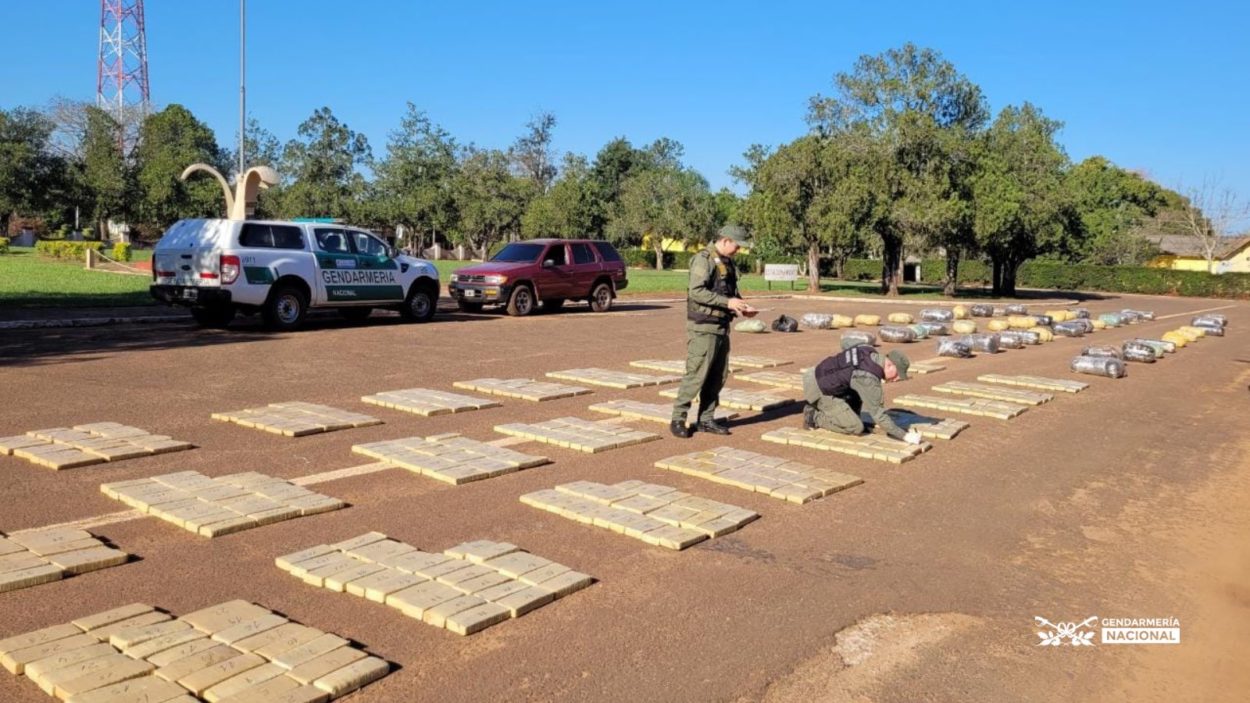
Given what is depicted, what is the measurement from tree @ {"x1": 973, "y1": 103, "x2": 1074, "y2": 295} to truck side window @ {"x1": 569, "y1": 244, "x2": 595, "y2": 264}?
23101 mm

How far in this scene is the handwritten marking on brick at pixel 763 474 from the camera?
649 cm

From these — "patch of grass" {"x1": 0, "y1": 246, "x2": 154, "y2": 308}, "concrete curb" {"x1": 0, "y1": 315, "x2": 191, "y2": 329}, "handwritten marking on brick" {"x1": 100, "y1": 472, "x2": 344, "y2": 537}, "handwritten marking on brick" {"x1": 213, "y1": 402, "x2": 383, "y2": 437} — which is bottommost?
"handwritten marking on brick" {"x1": 100, "y1": 472, "x2": 344, "y2": 537}

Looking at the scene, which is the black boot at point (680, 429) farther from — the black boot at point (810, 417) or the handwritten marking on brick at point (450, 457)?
the handwritten marking on brick at point (450, 457)

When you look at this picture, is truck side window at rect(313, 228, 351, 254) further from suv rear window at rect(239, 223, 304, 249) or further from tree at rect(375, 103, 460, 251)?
tree at rect(375, 103, 460, 251)

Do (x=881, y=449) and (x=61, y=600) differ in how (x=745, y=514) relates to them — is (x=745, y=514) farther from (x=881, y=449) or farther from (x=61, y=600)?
(x=61, y=600)

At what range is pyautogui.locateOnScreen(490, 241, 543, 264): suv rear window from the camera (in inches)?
837

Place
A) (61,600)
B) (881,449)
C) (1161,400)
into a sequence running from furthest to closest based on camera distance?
1. (1161,400)
2. (881,449)
3. (61,600)

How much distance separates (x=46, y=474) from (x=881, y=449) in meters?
6.49

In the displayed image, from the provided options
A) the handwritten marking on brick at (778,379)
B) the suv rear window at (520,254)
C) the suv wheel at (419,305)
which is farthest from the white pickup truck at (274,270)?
the handwritten marking on brick at (778,379)

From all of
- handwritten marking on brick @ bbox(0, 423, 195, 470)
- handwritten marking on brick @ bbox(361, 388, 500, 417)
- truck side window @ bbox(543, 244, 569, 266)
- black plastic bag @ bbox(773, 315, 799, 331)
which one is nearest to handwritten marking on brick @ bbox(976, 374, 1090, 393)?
black plastic bag @ bbox(773, 315, 799, 331)

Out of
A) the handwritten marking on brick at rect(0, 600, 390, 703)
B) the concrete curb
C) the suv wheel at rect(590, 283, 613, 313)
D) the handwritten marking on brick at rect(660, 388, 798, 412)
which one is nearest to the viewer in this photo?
the handwritten marking on brick at rect(0, 600, 390, 703)

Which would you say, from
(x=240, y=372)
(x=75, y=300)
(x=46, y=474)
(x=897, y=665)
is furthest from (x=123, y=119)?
(x=897, y=665)

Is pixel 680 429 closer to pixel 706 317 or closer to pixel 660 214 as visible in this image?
pixel 706 317

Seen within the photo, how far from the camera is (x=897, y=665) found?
3879 millimetres
